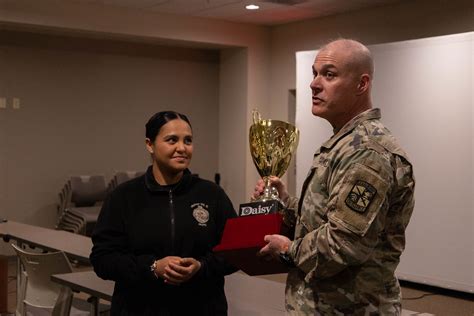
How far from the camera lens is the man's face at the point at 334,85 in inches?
72.7

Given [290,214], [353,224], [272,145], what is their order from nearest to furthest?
[353,224], [290,214], [272,145]

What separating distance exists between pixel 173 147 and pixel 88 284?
4.49 ft

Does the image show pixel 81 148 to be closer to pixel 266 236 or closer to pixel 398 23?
pixel 398 23

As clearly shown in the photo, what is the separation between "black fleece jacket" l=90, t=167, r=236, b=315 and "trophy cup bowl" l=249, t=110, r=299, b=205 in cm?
28

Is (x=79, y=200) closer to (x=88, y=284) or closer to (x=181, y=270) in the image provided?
(x=88, y=284)

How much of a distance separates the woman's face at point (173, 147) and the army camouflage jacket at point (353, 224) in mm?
640

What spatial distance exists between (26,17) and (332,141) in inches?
246

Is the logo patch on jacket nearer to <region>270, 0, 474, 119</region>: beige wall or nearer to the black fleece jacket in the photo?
the black fleece jacket

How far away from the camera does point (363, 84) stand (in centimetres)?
187

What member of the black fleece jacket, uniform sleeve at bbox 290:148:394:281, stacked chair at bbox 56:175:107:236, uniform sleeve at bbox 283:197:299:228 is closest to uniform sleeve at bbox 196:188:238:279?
the black fleece jacket

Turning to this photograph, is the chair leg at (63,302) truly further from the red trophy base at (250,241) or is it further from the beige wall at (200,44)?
the beige wall at (200,44)

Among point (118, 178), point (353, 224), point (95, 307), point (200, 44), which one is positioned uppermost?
point (200, 44)

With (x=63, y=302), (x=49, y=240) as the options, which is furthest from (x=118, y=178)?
(x=63, y=302)

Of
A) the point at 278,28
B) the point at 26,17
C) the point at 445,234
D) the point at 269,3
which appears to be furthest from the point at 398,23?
the point at 26,17
